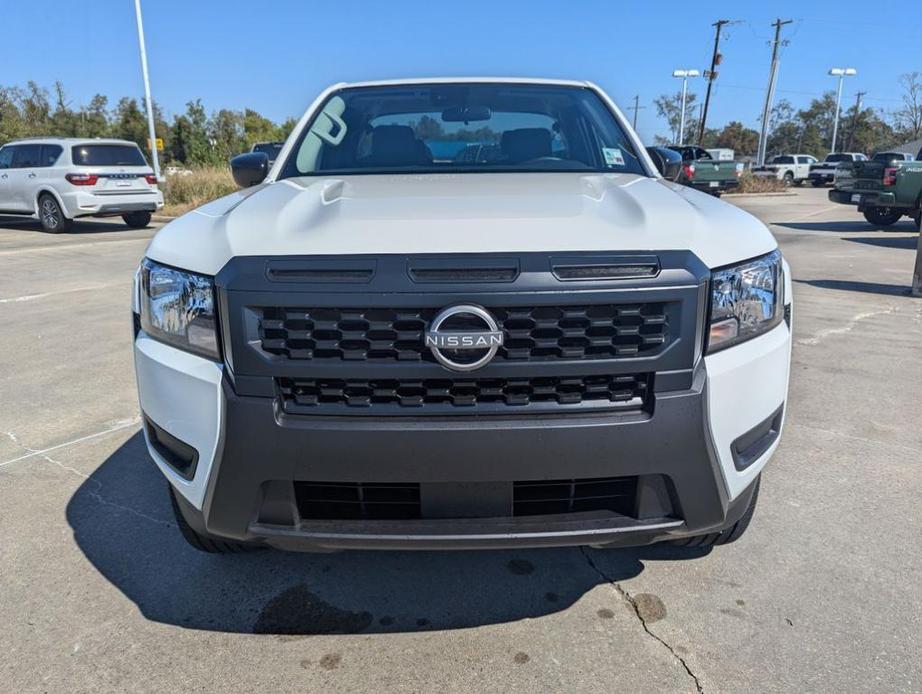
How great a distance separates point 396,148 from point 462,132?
39cm

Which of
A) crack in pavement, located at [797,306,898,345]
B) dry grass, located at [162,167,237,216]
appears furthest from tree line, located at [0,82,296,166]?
crack in pavement, located at [797,306,898,345]

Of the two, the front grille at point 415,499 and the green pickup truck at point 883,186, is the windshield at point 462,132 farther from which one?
the green pickup truck at point 883,186

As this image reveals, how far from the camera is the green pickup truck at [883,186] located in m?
13.3

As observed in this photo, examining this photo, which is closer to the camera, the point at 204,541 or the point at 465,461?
the point at 465,461

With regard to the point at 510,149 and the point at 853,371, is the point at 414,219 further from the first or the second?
the point at 853,371

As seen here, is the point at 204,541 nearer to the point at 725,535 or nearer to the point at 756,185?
the point at 725,535

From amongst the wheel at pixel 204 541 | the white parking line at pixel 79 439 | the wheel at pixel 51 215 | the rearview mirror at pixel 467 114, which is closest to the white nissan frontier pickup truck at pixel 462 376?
the wheel at pixel 204 541

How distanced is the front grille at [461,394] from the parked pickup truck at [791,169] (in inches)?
1593

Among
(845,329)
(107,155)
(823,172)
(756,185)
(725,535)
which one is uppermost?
(107,155)

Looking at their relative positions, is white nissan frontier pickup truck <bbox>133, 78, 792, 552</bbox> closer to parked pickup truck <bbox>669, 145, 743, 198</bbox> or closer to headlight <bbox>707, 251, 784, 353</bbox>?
headlight <bbox>707, 251, 784, 353</bbox>

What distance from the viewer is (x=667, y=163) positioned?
330 centimetres

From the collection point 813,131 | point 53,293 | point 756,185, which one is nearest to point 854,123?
point 813,131

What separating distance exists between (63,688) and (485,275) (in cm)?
162

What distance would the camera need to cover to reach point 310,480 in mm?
1752
